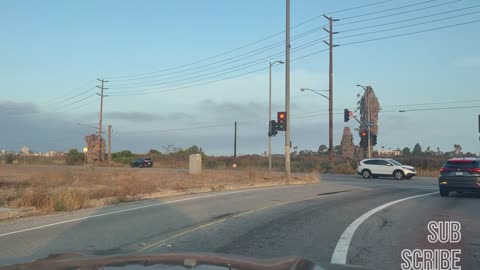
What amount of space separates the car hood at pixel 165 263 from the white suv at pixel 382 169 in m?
38.7

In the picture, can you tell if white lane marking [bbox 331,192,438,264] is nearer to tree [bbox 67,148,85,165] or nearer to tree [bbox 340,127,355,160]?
tree [bbox 340,127,355,160]

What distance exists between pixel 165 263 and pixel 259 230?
26.0ft

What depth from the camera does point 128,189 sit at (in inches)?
905

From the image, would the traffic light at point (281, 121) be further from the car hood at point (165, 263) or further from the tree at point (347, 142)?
the tree at point (347, 142)

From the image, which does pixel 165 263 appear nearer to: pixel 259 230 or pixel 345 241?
pixel 345 241

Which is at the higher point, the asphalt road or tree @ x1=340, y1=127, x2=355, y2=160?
tree @ x1=340, y1=127, x2=355, y2=160

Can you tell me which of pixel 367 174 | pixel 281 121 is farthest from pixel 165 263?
pixel 367 174

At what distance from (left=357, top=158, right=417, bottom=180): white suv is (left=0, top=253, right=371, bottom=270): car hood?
38659mm

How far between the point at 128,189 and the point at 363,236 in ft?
46.4

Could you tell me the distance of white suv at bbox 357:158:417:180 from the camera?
4125 centimetres

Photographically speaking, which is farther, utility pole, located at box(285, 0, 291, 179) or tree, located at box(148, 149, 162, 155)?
tree, located at box(148, 149, 162, 155)

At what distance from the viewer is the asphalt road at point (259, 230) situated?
9.30 meters

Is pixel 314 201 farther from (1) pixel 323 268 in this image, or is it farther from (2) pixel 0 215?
(1) pixel 323 268

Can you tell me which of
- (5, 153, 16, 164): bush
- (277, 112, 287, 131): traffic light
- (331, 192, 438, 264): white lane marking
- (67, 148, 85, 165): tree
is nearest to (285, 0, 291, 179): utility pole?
(277, 112, 287, 131): traffic light
